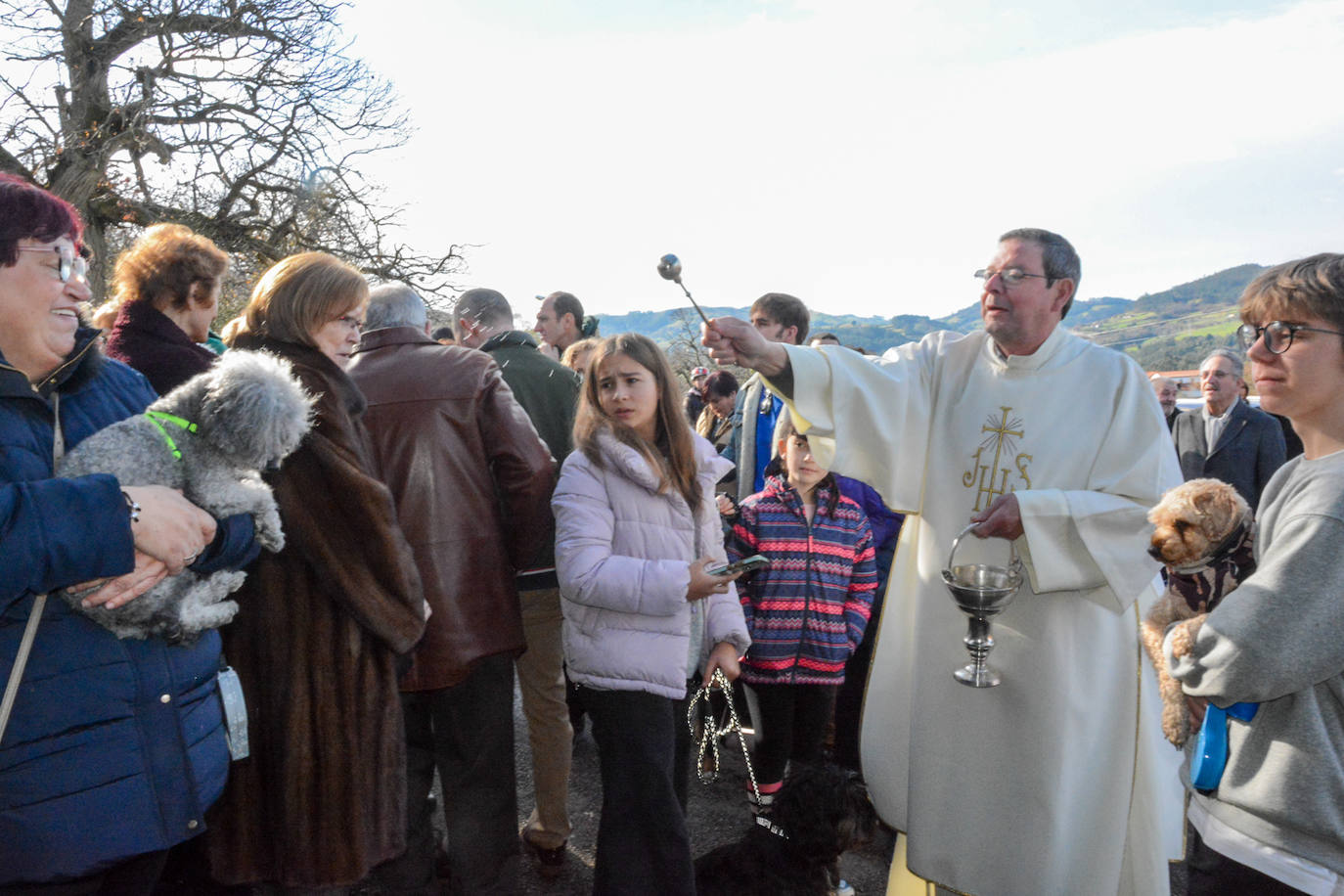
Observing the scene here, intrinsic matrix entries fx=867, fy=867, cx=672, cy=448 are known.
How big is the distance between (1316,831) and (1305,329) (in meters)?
0.98

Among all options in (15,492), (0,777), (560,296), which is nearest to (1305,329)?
(15,492)

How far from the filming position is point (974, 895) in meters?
2.73

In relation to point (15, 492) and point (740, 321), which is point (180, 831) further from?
point (740, 321)

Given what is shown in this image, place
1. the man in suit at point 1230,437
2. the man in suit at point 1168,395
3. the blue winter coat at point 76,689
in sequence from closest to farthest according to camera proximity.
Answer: the blue winter coat at point 76,689 < the man in suit at point 1230,437 < the man in suit at point 1168,395

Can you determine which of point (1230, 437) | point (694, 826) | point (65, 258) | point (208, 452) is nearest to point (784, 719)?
point (694, 826)

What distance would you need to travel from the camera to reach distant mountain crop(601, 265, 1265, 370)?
192 feet

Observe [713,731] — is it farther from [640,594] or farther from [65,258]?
[65,258]

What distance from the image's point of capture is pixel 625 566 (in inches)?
104

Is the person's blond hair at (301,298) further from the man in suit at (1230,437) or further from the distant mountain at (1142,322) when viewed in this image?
the distant mountain at (1142,322)

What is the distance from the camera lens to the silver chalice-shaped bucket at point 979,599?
2.41m

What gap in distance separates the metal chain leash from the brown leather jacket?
744 mm

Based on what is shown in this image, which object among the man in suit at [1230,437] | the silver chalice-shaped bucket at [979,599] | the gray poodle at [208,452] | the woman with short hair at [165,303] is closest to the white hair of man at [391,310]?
the woman with short hair at [165,303]

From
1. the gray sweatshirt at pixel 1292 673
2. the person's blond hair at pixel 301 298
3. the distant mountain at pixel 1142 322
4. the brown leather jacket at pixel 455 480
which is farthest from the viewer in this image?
the distant mountain at pixel 1142 322

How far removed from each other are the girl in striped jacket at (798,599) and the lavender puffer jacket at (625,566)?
780 mm
